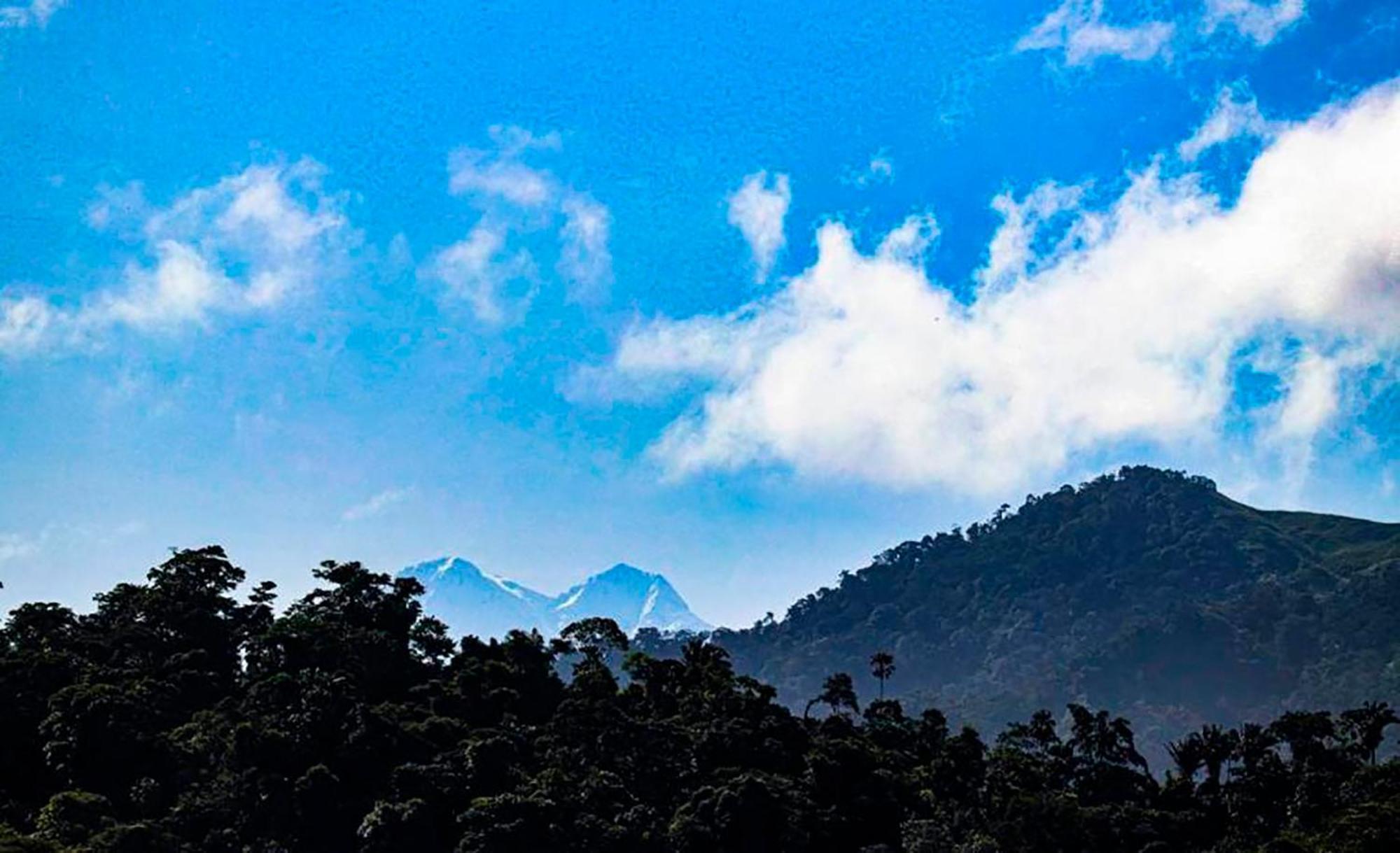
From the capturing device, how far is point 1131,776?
3031 inches

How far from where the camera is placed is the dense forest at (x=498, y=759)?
56.2 metres

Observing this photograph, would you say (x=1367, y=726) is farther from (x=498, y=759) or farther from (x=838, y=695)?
(x=498, y=759)

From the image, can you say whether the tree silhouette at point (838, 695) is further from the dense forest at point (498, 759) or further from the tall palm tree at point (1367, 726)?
the tall palm tree at point (1367, 726)

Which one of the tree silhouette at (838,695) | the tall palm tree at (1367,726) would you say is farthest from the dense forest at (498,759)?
the tree silhouette at (838,695)

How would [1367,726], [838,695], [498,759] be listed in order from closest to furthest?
[498,759]
[1367,726]
[838,695]

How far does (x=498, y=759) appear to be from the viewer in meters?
60.1

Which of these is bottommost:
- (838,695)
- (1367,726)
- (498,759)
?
(1367,726)

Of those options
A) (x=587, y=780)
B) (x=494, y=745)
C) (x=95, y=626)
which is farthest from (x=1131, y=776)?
(x=95, y=626)

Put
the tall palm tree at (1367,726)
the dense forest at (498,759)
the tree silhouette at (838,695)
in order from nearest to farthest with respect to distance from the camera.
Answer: the dense forest at (498,759) → the tall palm tree at (1367,726) → the tree silhouette at (838,695)

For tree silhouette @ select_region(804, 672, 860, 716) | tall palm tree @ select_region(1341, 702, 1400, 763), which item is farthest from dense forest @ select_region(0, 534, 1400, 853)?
tree silhouette @ select_region(804, 672, 860, 716)

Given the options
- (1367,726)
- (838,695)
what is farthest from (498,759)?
(1367,726)

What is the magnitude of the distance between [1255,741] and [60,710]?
2881 inches

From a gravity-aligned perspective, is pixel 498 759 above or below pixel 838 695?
below

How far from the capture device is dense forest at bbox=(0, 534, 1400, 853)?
56219 millimetres
